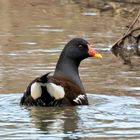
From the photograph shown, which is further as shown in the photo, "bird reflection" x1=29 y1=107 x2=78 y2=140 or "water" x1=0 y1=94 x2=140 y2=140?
"bird reflection" x1=29 y1=107 x2=78 y2=140

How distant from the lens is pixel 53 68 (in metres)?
15.6

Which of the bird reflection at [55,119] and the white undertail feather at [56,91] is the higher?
the white undertail feather at [56,91]

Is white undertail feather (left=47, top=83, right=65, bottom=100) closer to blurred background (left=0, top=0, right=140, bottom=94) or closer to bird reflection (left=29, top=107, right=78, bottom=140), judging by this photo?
bird reflection (left=29, top=107, right=78, bottom=140)

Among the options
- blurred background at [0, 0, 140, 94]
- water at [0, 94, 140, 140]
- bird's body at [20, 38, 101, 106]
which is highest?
bird's body at [20, 38, 101, 106]

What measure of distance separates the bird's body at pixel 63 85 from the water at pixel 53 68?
0.14 meters

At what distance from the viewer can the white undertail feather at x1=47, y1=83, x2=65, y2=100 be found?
1095 centimetres

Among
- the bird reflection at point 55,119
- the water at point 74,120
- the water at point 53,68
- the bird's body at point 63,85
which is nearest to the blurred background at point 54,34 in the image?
the water at point 53,68

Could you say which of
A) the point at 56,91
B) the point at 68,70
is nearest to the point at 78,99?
the point at 56,91

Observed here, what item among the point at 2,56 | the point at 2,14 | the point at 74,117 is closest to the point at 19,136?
the point at 74,117

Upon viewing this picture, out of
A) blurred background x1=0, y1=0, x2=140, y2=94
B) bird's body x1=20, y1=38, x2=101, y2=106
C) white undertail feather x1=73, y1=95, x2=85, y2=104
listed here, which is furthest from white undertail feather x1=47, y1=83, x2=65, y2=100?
blurred background x1=0, y1=0, x2=140, y2=94

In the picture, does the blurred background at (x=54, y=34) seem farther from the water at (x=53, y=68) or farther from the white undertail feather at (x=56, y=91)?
the white undertail feather at (x=56, y=91)

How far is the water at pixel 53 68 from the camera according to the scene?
1033 centimetres

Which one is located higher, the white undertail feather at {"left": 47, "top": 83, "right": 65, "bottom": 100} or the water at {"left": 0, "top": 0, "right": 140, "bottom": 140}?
the white undertail feather at {"left": 47, "top": 83, "right": 65, "bottom": 100}

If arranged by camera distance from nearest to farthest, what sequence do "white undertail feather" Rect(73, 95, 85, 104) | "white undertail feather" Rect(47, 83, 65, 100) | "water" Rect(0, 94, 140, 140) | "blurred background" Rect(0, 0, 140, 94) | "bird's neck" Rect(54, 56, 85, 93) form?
"water" Rect(0, 94, 140, 140) → "white undertail feather" Rect(47, 83, 65, 100) → "white undertail feather" Rect(73, 95, 85, 104) → "bird's neck" Rect(54, 56, 85, 93) → "blurred background" Rect(0, 0, 140, 94)
